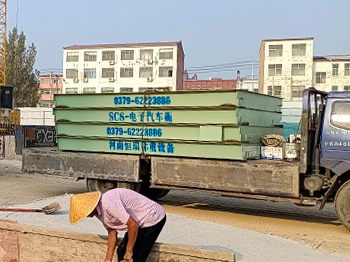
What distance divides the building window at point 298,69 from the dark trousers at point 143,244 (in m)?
46.0

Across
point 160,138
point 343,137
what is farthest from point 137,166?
point 343,137

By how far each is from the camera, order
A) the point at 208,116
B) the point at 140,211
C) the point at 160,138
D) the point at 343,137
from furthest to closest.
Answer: the point at 160,138
the point at 208,116
the point at 343,137
the point at 140,211

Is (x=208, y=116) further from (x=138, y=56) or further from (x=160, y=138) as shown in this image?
(x=138, y=56)

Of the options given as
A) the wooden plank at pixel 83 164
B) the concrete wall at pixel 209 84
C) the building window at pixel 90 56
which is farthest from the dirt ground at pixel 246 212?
the concrete wall at pixel 209 84

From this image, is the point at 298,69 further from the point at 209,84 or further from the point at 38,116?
the point at 38,116

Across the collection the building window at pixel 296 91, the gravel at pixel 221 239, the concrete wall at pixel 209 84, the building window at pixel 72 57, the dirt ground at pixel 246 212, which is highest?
the building window at pixel 72 57

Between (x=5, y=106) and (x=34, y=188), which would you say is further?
(x=5, y=106)

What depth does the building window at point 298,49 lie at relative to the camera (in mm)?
46344

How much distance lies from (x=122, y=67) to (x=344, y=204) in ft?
148

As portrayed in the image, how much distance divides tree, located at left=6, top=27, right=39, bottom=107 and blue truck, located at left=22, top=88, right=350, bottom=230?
37.3 m

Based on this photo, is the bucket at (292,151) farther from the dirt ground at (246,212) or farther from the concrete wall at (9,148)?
the concrete wall at (9,148)

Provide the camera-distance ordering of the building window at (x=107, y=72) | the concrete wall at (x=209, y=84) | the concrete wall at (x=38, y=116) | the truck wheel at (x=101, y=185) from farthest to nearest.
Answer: the concrete wall at (x=209, y=84) → the building window at (x=107, y=72) → the concrete wall at (x=38, y=116) → the truck wheel at (x=101, y=185)

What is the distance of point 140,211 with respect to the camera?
13.2ft

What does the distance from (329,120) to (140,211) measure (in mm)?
4849
